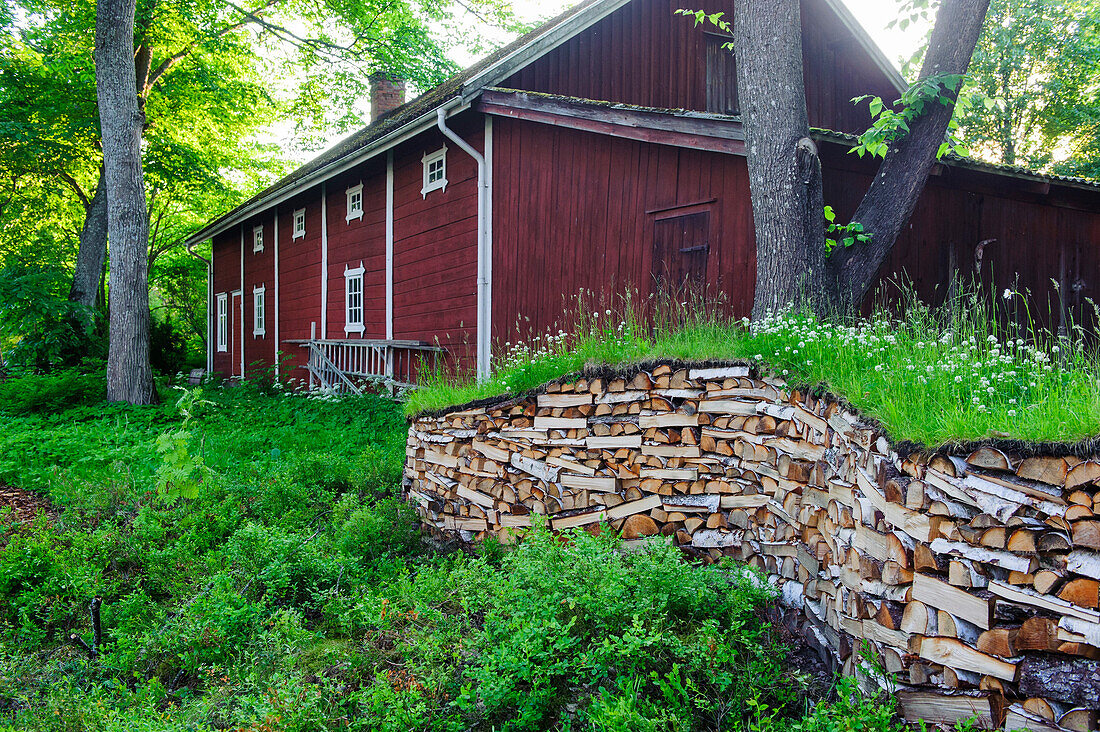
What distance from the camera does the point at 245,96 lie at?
21125 mm

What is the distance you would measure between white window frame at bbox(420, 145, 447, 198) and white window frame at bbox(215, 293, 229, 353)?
12292mm

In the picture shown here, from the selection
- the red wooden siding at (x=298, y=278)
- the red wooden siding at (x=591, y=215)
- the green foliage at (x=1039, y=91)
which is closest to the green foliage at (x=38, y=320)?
the red wooden siding at (x=298, y=278)

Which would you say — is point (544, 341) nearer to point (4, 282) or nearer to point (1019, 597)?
point (1019, 597)

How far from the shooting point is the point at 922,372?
3.41m

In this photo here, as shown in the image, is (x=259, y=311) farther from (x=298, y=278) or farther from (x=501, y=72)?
(x=501, y=72)

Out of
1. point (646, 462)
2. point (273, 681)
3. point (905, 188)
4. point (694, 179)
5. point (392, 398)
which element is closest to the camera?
point (273, 681)

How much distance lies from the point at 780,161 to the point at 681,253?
2.45 meters

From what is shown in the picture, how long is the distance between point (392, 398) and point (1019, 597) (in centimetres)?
1019

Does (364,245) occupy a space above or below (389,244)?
above

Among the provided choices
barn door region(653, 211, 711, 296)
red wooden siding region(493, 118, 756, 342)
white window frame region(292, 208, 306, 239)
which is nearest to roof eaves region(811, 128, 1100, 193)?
red wooden siding region(493, 118, 756, 342)

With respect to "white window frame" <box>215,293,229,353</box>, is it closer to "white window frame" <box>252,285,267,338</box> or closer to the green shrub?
"white window frame" <box>252,285,267,338</box>

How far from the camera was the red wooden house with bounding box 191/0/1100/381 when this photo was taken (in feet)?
26.4

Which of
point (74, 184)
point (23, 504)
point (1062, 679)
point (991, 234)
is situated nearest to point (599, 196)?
point (991, 234)

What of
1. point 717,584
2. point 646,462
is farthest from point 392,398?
point 717,584
